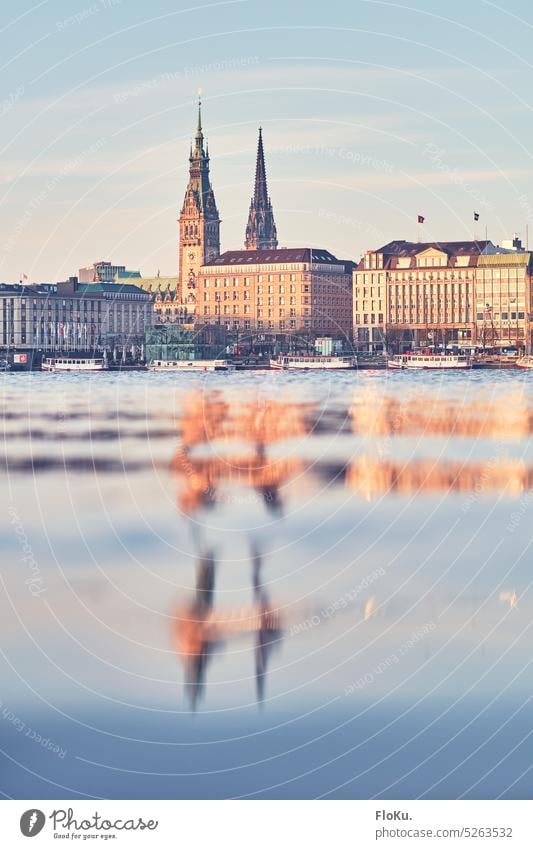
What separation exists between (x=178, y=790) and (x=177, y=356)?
167813 millimetres

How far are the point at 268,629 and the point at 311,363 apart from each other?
142527mm

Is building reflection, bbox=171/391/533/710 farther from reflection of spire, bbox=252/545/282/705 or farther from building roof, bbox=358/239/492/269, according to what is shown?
building roof, bbox=358/239/492/269

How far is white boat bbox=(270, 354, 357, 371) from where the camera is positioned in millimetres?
159025

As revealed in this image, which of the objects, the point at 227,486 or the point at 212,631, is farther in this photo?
Result: the point at 227,486

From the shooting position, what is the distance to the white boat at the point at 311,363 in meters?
159

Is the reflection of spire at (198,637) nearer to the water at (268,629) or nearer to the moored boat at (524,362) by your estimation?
the water at (268,629)

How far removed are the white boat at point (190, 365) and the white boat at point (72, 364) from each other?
6.39 metres

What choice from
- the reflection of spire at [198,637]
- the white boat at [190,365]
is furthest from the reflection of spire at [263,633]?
the white boat at [190,365]

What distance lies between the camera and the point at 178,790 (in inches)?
484

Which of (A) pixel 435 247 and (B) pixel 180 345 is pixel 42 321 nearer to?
(B) pixel 180 345

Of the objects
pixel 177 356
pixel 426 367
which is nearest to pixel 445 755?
pixel 426 367

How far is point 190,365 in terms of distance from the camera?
164375 mm

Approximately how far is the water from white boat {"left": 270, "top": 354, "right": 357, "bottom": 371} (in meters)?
121

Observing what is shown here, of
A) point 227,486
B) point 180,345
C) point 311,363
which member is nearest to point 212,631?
point 227,486
